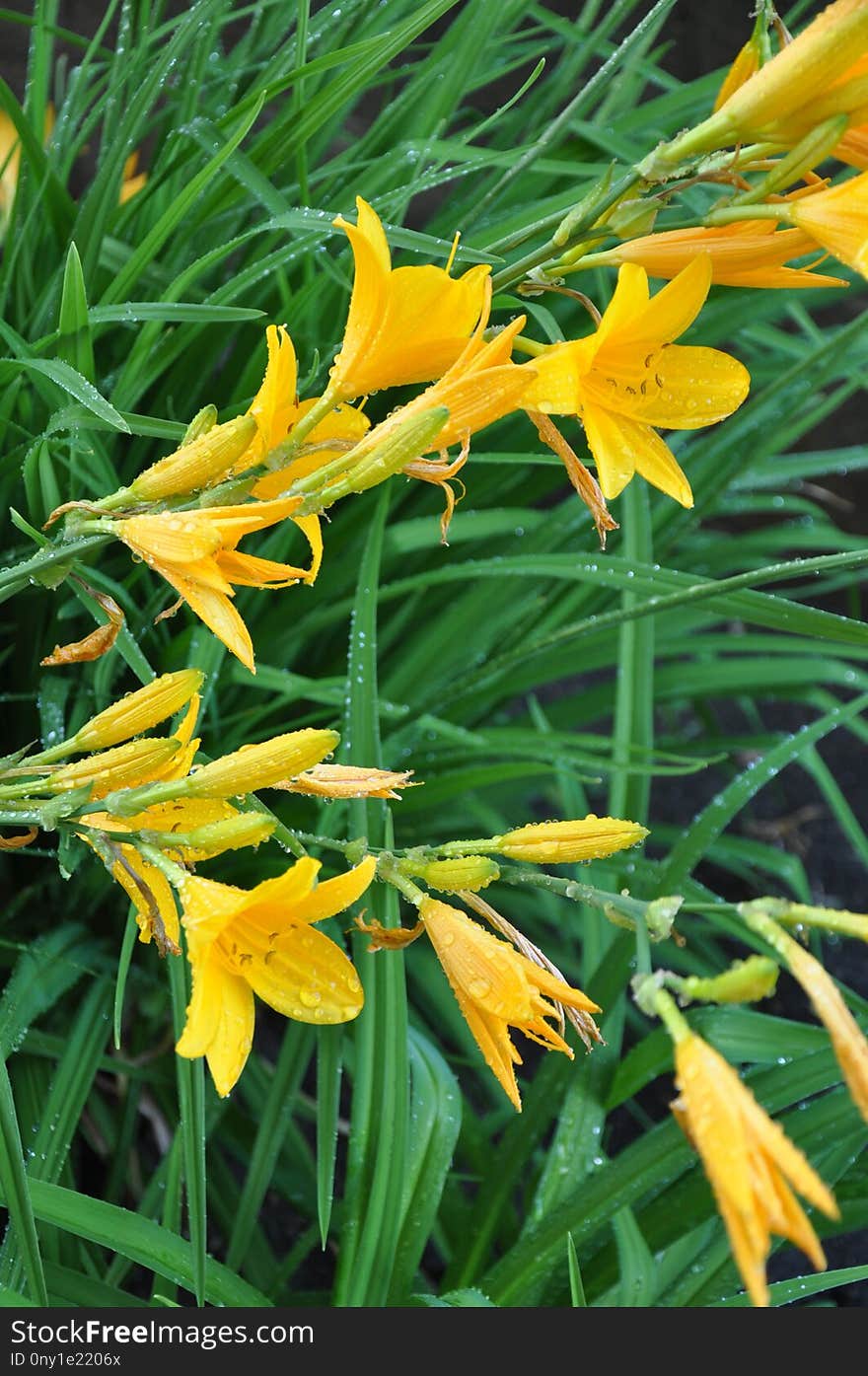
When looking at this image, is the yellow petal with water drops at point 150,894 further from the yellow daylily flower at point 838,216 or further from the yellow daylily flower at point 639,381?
the yellow daylily flower at point 838,216

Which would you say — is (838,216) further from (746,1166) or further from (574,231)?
(746,1166)

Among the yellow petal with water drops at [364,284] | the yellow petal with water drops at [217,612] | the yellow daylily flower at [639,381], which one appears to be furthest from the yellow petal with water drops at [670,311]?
the yellow petal with water drops at [217,612]

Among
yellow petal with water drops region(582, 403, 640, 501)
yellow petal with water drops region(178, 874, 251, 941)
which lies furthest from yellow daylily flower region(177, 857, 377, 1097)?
yellow petal with water drops region(582, 403, 640, 501)

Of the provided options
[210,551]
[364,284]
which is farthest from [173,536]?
[364,284]

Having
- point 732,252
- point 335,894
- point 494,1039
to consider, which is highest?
point 732,252

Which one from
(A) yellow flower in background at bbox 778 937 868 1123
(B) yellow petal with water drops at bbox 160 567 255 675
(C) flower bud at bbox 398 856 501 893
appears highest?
(B) yellow petal with water drops at bbox 160 567 255 675

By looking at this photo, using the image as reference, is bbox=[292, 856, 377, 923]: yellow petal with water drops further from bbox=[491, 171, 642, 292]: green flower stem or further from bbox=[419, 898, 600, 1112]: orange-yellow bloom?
bbox=[491, 171, 642, 292]: green flower stem

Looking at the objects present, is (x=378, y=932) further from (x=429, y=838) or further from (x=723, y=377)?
(x=429, y=838)

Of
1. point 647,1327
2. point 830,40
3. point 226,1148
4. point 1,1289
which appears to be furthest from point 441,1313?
point 830,40
